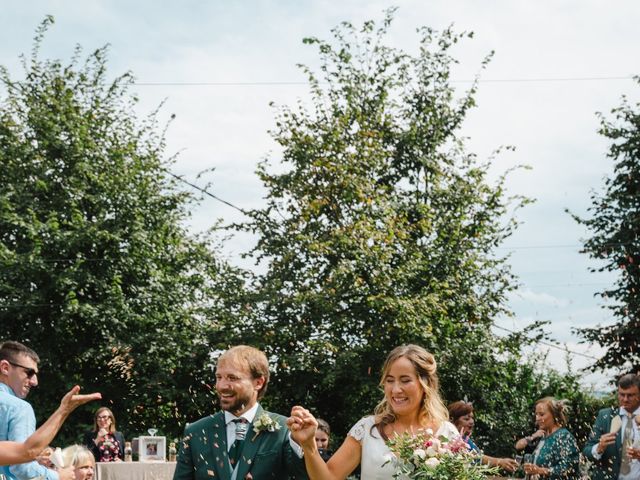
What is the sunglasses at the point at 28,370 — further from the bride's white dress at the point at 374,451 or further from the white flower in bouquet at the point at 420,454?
the white flower in bouquet at the point at 420,454

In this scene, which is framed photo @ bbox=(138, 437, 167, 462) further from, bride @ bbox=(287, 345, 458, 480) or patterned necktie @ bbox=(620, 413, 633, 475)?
bride @ bbox=(287, 345, 458, 480)

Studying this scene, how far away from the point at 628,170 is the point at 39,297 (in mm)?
Answer: 13144

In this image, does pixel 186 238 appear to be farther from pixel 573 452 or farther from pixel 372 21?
pixel 573 452

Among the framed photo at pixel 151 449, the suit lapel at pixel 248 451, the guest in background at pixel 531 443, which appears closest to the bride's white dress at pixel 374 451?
the suit lapel at pixel 248 451

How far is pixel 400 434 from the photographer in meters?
4.23

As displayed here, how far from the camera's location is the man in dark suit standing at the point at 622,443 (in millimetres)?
8555

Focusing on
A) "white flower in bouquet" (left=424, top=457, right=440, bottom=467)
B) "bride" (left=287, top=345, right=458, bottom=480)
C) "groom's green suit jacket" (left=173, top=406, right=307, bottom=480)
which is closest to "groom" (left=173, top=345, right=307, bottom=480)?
"groom's green suit jacket" (left=173, top=406, right=307, bottom=480)

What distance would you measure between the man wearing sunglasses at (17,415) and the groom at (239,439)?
61.6 inches

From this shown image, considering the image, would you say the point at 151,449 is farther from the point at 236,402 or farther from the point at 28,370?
the point at 236,402

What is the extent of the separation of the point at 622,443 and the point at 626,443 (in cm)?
5

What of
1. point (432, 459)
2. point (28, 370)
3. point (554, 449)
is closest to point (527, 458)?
point (554, 449)

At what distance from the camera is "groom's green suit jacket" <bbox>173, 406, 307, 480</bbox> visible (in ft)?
12.8

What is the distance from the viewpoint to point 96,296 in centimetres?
1900

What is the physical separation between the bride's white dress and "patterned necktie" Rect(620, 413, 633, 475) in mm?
4976
